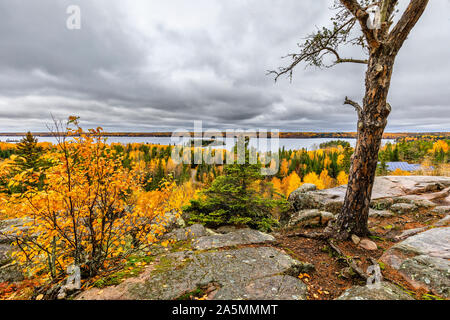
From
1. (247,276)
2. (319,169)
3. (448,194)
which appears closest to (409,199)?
(448,194)

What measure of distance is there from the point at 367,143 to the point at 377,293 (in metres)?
3.72

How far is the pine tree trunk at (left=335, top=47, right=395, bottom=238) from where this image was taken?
4.88 m

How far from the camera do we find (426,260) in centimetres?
383

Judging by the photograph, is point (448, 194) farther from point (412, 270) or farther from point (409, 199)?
point (412, 270)

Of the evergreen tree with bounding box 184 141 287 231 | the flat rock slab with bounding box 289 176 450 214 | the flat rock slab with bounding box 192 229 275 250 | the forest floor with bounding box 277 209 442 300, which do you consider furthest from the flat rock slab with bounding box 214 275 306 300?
the flat rock slab with bounding box 289 176 450 214

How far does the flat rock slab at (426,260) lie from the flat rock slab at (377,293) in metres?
0.65

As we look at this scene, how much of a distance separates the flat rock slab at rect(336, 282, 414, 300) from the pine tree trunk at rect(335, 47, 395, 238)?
2.48 meters

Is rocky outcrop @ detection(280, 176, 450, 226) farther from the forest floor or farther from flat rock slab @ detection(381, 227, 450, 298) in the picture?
flat rock slab @ detection(381, 227, 450, 298)

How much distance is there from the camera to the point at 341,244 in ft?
18.1

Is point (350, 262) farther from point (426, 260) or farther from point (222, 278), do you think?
point (222, 278)

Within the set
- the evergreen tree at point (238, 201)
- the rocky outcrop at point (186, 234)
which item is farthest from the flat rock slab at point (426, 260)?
the rocky outcrop at point (186, 234)

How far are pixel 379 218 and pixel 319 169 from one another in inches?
2213

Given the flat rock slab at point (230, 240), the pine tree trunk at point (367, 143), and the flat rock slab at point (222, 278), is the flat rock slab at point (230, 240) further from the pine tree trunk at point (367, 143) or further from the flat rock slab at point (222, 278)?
the pine tree trunk at point (367, 143)
